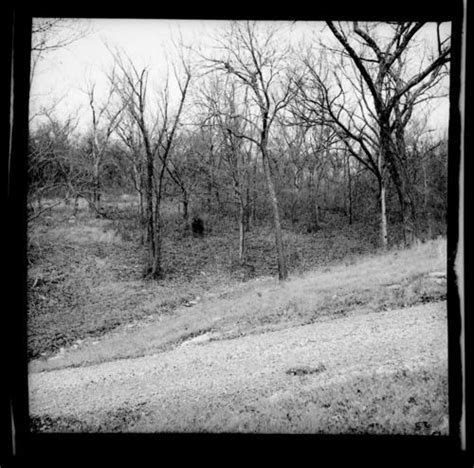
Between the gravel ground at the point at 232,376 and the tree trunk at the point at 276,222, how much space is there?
1415 millimetres

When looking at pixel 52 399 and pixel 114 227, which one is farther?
pixel 114 227

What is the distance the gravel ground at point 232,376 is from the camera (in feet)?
10.9

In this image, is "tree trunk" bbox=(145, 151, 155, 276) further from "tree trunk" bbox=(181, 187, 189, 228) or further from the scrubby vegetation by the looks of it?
"tree trunk" bbox=(181, 187, 189, 228)

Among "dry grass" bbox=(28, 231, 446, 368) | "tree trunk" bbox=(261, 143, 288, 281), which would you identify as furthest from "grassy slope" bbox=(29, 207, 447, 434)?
"tree trunk" bbox=(261, 143, 288, 281)

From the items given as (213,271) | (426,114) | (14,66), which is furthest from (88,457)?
(426,114)

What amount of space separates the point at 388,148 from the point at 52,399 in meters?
6.44

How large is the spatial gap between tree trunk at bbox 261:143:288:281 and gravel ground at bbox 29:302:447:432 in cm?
142

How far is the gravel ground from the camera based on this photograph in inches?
131

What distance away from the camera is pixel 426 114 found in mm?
4855

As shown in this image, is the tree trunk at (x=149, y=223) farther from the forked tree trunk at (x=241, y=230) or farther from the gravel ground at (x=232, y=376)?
the gravel ground at (x=232, y=376)

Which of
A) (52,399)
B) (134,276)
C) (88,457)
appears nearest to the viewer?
(88,457)

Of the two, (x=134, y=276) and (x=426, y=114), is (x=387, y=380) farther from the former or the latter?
(x=134, y=276)

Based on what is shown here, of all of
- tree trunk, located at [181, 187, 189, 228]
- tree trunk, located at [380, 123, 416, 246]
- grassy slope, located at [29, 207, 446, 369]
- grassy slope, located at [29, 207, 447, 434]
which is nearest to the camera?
grassy slope, located at [29, 207, 447, 434]

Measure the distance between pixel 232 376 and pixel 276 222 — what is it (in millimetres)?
2678
